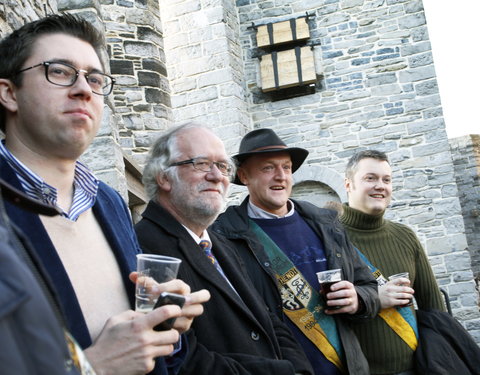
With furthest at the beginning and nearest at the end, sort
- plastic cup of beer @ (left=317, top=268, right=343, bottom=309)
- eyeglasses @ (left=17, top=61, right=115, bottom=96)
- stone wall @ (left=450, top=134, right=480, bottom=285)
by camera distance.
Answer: stone wall @ (left=450, top=134, right=480, bottom=285) < plastic cup of beer @ (left=317, top=268, right=343, bottom=309) < eyeglasses @ (left=17, top=61, right=115, bottom=96)

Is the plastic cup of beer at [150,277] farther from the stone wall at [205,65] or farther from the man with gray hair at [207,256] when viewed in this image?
the stone wall at [205,65]

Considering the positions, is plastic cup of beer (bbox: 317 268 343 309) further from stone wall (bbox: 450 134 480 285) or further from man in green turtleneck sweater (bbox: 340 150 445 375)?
stone wall (bbox: 450 134 480 285)

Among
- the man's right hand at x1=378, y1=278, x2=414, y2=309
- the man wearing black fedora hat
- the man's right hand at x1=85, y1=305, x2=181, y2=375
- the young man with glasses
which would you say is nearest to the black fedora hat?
the man wearing black fedora hat

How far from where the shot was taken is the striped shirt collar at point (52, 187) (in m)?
1.39

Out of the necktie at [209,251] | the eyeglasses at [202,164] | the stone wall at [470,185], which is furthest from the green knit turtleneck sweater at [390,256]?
the stone wall at [470,185]

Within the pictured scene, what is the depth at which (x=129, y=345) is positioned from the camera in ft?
4.00

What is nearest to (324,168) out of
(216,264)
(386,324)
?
(386,324)

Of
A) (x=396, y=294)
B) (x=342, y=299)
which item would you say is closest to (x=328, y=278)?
(x=342, y=299)

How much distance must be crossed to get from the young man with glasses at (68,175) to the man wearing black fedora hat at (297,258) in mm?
1046

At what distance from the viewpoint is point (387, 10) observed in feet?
29.4

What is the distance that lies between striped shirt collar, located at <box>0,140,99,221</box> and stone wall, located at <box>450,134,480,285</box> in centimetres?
997

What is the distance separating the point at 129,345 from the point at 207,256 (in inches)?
33.6

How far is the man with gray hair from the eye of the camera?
1.79 metres

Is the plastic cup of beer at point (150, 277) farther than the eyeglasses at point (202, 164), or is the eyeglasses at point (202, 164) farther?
the eyeglasses at point (202, 164)
